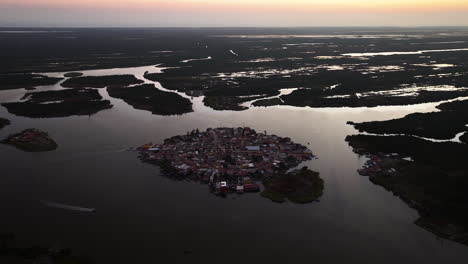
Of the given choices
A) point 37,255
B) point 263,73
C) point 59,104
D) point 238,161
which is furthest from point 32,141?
point 263,73

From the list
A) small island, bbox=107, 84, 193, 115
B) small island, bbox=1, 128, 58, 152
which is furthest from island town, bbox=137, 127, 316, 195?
small island, bbox=107, 84, 193, 115

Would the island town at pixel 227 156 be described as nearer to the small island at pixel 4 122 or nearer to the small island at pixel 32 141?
the small island at pixel 32 141

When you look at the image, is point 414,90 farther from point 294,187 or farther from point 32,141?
point 32,141

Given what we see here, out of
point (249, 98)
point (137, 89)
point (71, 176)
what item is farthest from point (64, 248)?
point (137, 89)

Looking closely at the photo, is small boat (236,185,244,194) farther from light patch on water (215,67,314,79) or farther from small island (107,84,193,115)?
light patch on water (215,67,314,79)

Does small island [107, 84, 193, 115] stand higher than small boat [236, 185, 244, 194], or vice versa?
small island [107, 84, 193, 115]

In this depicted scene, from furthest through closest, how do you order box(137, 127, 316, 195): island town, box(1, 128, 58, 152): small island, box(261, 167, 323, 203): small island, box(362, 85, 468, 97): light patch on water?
box(362, 85, 468, 97): light patch on water → box(1, 128, 58, 152): small island → box(137, 127, 316, 195): island town → box(261, 167, 323, 203): small island

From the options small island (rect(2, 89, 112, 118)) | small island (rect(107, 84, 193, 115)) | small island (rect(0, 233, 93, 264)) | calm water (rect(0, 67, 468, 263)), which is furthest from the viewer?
small island (rect(107, 84, 193, 115))

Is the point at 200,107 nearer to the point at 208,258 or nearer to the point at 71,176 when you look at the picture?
the point at 71,176
